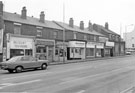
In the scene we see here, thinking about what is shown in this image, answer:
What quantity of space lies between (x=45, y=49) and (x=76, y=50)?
902cm

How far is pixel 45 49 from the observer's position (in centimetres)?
3108

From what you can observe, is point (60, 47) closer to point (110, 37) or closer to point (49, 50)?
point (49, 50)

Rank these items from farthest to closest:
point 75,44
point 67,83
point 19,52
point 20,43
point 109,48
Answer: point 109,48 → point 75,44 → point 19,52 → point 20,43 → point 67,83

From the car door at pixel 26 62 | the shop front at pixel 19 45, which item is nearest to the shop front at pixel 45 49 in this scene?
the shop front at pixel 19 45

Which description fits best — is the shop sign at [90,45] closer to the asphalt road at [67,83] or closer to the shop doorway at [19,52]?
the shop doorway at [19,52]

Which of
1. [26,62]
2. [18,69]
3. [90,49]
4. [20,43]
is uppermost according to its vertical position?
[20,43]

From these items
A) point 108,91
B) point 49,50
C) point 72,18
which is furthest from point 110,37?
point 108,91

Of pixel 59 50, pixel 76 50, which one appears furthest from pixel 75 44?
pixel 59 50

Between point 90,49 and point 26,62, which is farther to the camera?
point 90,49

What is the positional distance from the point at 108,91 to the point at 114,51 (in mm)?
46856

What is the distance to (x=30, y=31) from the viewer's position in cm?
2948

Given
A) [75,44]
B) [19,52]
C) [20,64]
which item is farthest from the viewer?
[75,44]

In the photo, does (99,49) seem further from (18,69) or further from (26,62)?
(18,69)

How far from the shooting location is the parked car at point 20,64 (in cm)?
1694
